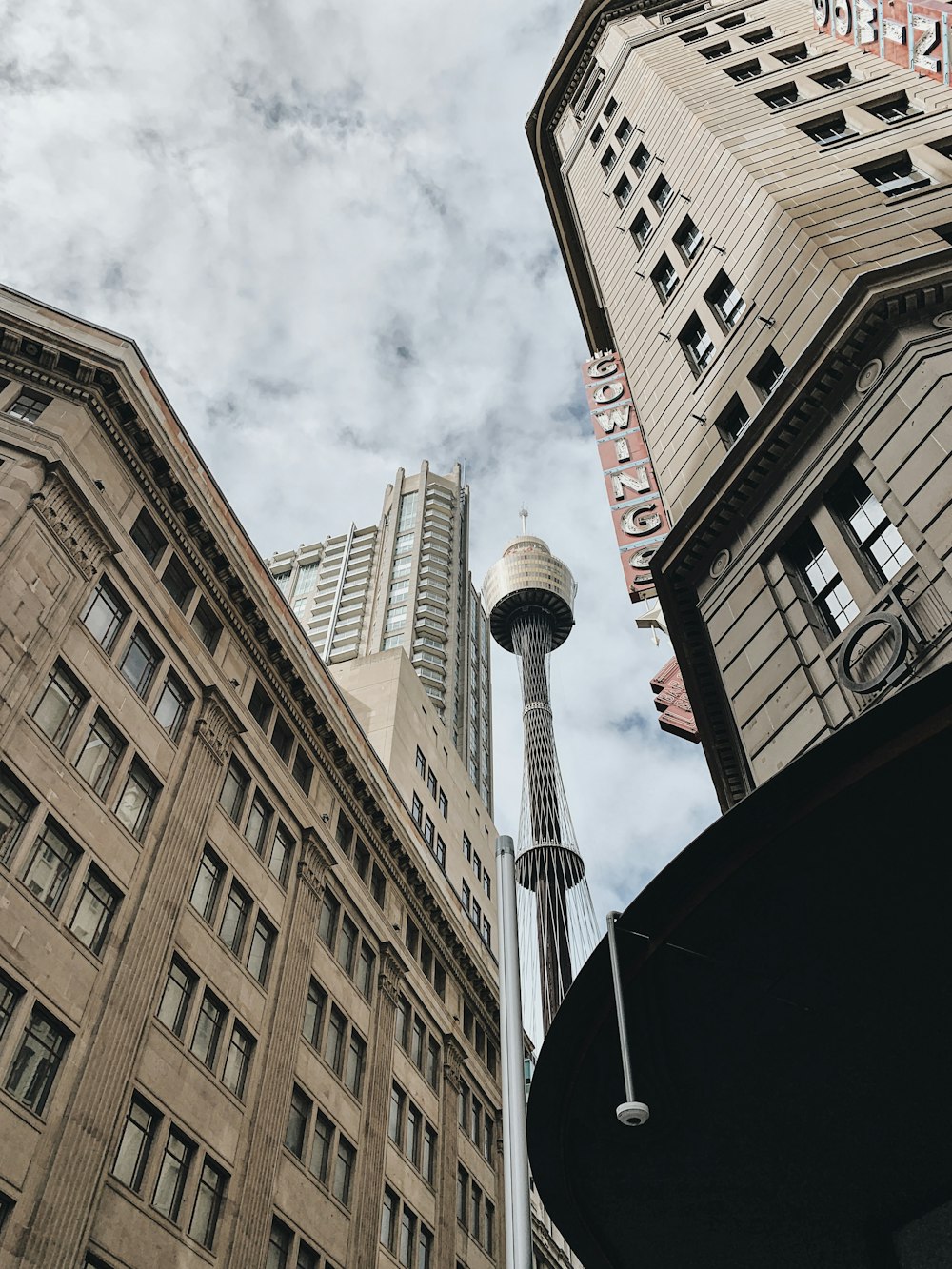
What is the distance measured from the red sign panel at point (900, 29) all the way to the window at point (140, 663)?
83.9 ft

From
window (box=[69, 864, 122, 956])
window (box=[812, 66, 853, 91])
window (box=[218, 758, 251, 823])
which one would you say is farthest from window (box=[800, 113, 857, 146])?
window (box=[69, 864, 122, 956])

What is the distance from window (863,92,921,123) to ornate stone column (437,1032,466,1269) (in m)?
38.8

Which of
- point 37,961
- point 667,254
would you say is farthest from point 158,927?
point 667,254

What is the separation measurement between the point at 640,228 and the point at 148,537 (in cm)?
1948

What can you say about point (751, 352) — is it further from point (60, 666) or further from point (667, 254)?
point (60, 666)

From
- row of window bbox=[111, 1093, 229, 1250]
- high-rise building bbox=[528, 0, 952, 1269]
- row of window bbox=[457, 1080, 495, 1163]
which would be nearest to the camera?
high-rise building bbox=[528, 0, 952, 1269]

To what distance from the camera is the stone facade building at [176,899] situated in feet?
72.6

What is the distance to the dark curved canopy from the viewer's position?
10.6 m

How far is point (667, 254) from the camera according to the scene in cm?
3025

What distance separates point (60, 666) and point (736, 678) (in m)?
17.0

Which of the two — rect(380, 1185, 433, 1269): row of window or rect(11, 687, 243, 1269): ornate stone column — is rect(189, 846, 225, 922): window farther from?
rect(380, 1185, 433, 1269): row of window

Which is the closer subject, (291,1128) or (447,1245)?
(291,1128)

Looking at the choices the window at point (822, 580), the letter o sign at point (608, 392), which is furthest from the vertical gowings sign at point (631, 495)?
the window at point (822, 580)

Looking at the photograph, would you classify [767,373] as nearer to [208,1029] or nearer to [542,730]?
[208,1029]
